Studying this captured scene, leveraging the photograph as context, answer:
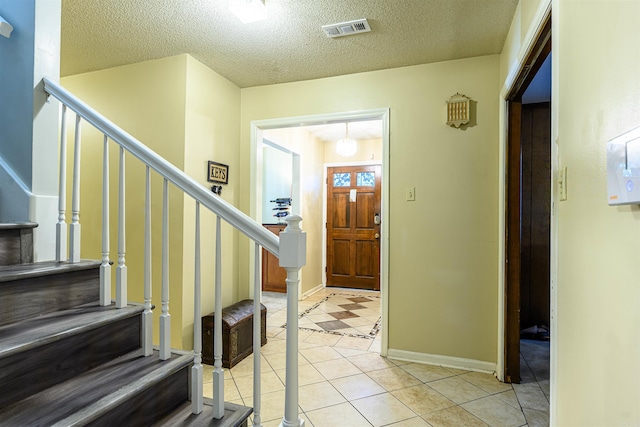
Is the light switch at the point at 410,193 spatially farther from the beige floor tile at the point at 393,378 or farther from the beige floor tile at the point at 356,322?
the beige floor tile at the point at 356,322

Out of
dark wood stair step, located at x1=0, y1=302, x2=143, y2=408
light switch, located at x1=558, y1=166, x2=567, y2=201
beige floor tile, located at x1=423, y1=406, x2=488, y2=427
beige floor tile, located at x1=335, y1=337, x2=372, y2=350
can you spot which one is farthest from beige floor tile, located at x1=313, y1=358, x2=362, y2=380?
light switch, located at x1=558, y1=166, x2=567, y2=201

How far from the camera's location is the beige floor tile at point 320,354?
2.82 meters

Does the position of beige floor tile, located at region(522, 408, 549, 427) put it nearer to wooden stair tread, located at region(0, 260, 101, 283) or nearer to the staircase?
the staircase

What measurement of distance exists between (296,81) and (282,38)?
2.40ft

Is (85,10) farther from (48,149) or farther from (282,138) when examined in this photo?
(282,138)

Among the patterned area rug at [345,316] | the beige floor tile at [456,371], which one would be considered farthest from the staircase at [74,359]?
the patterned area rug at [345,316]

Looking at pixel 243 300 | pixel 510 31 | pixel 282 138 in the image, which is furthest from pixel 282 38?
pixel 243 300

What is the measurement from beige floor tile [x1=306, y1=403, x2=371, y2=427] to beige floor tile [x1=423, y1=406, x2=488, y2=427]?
390 mm

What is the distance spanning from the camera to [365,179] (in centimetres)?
562

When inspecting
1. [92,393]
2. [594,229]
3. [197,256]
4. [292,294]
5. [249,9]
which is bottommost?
[92,393]

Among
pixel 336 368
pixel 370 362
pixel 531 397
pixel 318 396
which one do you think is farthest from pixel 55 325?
pixel 531 397

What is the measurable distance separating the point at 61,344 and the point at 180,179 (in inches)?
27.7

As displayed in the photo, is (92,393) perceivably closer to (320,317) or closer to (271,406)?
(271,406)

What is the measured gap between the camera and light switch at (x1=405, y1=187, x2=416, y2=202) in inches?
110
